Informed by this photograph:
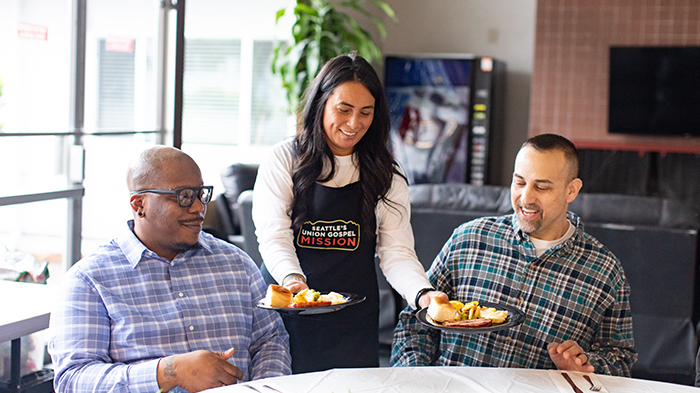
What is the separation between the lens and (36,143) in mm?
3100

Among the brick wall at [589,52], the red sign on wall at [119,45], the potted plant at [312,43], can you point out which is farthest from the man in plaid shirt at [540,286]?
the brick wall at [589,52]

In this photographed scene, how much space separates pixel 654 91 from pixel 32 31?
5.31 meters

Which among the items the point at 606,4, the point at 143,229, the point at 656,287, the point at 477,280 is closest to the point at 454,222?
the point at 656,287

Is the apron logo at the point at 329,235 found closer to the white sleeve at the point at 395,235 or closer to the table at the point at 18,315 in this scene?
the white sleeve at the point at 395,235

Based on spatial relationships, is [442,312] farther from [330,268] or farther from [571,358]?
[330,268]

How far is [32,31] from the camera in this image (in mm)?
2953

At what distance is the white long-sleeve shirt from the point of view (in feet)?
5.99

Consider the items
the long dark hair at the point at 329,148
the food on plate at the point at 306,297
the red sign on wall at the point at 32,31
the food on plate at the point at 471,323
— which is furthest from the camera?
the red sign on wall at the point at 32,31

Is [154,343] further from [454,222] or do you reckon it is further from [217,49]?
[217,49]

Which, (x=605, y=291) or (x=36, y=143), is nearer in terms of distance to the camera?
(x=605, y=291)

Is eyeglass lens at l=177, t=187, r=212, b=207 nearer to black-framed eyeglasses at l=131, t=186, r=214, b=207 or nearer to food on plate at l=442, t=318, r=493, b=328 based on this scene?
black-framed eyeglasses at l=131, t=186, r=214, b=207

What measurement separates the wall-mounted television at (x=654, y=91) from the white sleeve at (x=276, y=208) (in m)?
5.18

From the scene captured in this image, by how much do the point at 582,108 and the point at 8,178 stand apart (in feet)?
17.3

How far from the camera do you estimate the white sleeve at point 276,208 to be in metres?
1.82
